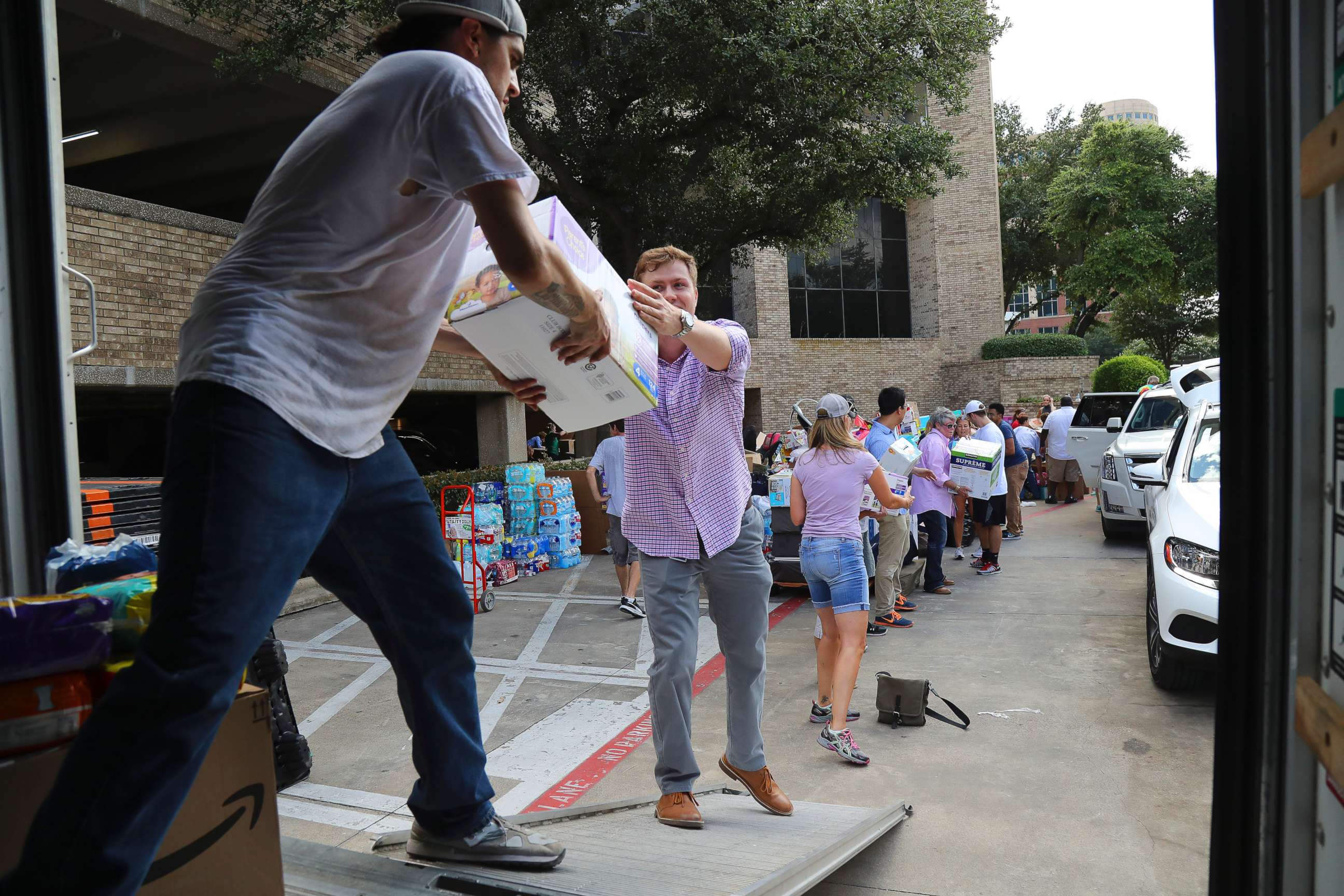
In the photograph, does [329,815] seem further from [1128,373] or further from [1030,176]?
[1030,176]

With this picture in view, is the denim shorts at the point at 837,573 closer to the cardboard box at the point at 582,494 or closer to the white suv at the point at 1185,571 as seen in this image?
the white suv at the point at 1185,571

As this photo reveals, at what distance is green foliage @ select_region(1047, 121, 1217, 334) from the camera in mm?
32375

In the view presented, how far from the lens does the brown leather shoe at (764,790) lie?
11.8 ft

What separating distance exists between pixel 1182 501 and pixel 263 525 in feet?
20.3

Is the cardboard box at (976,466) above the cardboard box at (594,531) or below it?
above

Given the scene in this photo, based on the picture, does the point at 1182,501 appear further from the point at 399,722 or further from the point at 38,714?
the point at 38,714

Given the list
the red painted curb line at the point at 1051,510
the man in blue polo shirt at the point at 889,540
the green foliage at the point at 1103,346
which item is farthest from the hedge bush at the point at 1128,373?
the green foliage at the point at 1103,346

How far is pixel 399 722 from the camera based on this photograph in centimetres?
580

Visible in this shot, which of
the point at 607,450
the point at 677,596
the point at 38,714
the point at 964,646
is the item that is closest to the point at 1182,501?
the point at 964,646

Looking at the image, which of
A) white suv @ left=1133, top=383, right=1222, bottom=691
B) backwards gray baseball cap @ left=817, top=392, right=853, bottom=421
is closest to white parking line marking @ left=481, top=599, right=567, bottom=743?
backwards gray baseball cap @ left=817, top=392, right=853, bottom=421

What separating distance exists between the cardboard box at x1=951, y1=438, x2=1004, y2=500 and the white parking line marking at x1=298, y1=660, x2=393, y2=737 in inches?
241

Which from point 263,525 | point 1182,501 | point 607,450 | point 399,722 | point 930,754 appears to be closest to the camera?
point 263,525

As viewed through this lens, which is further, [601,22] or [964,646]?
[601,22]

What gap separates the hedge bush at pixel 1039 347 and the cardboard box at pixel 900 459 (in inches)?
1000
